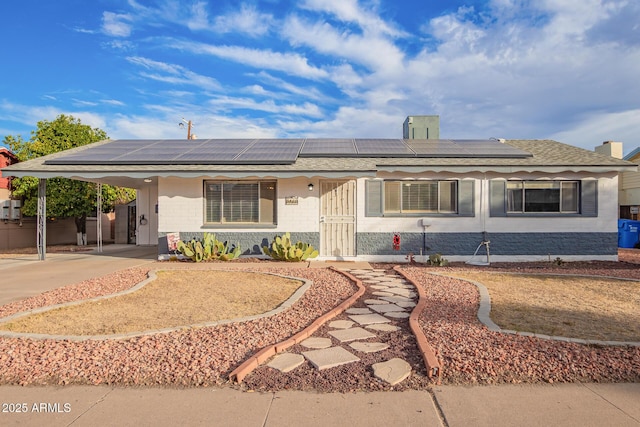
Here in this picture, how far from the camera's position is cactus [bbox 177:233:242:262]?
11703 mm

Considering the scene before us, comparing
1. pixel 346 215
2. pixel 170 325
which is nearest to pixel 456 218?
pixel 346 215

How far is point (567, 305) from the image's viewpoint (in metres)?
6.46

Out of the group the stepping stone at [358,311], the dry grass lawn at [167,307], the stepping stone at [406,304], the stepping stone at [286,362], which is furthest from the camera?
the stepping stone at [406,304]

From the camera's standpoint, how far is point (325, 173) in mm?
11500

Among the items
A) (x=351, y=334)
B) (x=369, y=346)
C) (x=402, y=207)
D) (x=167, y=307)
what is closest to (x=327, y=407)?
(x=369, y=346)

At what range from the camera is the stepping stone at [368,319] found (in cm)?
549

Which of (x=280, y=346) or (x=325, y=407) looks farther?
(x=280, y=346)

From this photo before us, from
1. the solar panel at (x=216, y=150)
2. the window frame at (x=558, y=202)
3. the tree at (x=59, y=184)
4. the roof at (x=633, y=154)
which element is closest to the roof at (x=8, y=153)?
the tree at (x=59, y=184)

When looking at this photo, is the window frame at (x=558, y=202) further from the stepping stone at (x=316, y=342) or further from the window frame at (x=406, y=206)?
the stepping stone at (x=316, y=342)

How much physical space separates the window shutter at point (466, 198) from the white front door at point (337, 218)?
132 inches

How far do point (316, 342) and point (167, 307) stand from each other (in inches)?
114

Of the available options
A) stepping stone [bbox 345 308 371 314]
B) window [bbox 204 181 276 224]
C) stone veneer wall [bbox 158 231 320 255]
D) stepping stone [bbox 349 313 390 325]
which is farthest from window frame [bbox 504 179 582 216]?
stepping stone [bbox 349 313 390 325]

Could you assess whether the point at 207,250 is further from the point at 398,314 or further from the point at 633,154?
the point at 633,154

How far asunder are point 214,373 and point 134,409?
0.75 metres
